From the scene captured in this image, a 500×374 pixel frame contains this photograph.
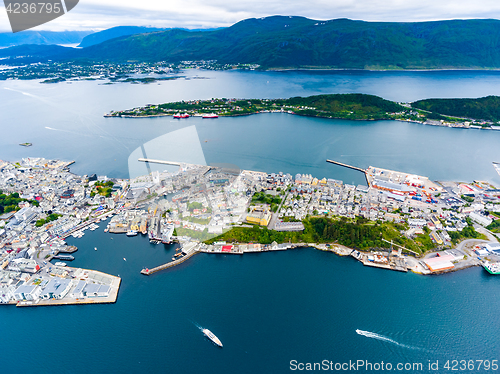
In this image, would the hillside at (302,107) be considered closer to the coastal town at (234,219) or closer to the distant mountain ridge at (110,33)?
the coastal town at (234,219)

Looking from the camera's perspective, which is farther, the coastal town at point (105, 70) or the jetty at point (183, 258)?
the coastal town at point (105, 70)

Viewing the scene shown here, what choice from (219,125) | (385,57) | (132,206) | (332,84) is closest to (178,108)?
(219,125)

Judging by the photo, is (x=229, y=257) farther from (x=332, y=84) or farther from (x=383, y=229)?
(x=332, y=84)

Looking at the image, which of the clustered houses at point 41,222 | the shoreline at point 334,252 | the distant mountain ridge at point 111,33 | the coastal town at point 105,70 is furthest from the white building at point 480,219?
the distant mountain ridge at point 111,33

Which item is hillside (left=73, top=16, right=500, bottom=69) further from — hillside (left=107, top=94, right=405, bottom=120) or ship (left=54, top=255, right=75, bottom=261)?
ship (left=54, top=255, right=75, bottom=261)

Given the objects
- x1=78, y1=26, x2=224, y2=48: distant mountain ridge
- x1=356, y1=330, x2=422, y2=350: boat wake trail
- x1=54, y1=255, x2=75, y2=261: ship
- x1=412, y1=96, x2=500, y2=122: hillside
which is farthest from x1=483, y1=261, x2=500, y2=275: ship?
x1=78, y1=26, x2=224, y2=48: distant mountain ridge

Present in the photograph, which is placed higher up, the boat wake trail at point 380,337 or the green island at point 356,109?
the green island at point 356,109
